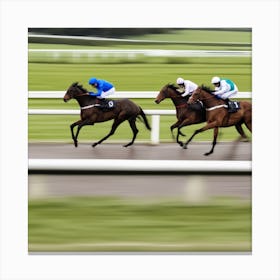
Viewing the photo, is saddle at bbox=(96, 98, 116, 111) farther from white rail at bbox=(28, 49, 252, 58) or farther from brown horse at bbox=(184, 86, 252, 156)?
brown horse at bbox=(184, 86, 252, 156)

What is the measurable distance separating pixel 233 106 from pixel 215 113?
0.21 metres

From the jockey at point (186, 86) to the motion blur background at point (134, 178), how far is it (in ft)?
0.17

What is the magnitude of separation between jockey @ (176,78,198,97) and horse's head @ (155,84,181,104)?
6 cm

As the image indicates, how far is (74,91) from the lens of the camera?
1184 cm

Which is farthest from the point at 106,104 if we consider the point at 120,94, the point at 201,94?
the point at 201,94

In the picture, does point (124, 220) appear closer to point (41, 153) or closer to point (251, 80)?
point (41, 153)

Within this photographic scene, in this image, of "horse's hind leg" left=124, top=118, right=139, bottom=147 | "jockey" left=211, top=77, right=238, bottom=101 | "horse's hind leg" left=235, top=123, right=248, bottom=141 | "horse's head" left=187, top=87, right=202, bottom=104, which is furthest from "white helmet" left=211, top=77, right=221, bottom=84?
"horse's hind leg" left=124, top=118, right=139, bottom=147

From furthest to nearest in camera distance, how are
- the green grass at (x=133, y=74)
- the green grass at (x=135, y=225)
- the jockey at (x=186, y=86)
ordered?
the jockey at (x=186, y=86) → the green grass at (x=133, y=74) → the green grass at (x=135, y=225)

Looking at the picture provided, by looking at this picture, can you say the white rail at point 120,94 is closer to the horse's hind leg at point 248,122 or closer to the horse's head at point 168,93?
the horse's head at point 168,93

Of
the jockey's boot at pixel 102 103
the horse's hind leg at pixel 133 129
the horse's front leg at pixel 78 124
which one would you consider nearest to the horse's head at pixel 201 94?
the horse's hind leg at pixel 133 129

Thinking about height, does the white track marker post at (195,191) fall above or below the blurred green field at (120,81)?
below

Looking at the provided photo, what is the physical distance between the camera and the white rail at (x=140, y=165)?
11.8 meters

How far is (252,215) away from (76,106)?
6.70 feet

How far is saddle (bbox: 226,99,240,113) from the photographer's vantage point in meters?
11.8
